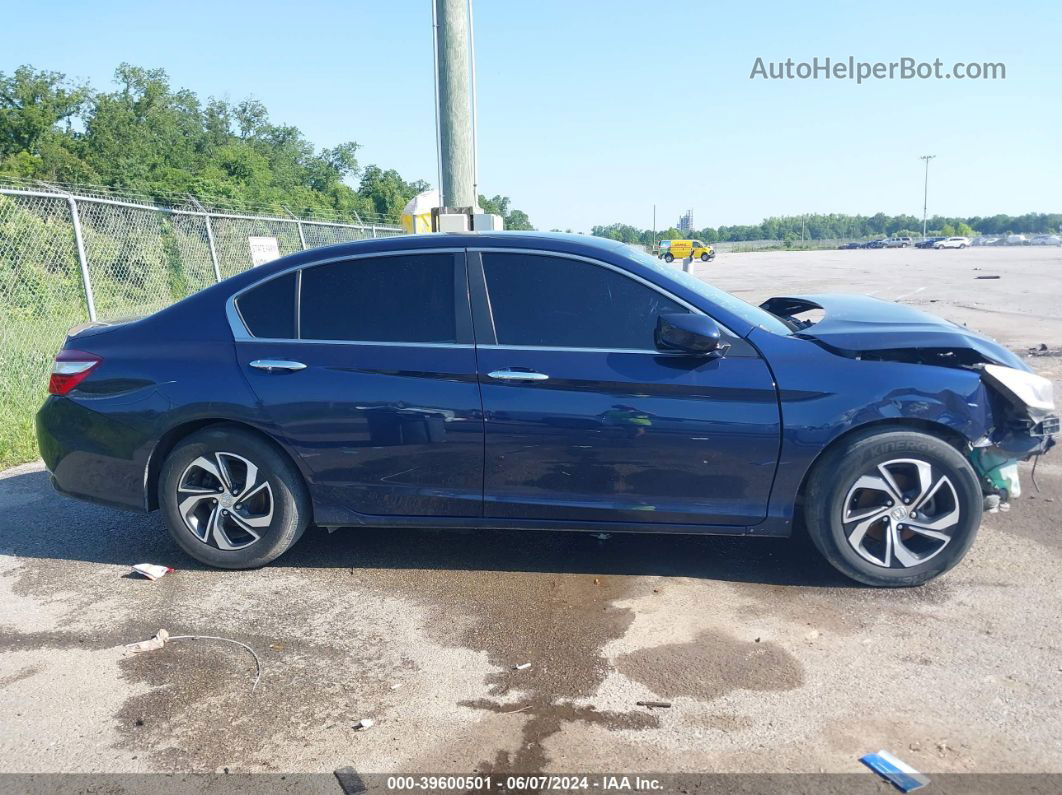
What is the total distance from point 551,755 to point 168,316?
123 inches

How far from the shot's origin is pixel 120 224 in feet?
34.5

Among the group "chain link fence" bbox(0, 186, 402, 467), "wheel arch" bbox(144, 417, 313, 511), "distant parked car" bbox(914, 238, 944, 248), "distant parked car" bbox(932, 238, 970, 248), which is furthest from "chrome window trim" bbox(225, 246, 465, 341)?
"distant parked car" bbox(914, 238, 944, 248)

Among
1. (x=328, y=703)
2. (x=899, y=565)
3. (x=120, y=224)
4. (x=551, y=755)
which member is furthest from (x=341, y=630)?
(x=120, y=224)

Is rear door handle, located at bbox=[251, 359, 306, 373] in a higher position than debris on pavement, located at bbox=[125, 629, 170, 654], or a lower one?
higher

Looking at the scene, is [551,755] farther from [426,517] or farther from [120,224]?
[120,224]

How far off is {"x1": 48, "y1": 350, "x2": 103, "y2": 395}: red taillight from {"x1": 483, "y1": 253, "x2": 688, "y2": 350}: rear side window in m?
2.22

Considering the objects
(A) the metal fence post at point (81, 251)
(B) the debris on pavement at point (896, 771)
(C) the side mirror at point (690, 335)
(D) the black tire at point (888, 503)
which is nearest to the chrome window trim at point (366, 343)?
(C) the side mirror at point (690, 335)

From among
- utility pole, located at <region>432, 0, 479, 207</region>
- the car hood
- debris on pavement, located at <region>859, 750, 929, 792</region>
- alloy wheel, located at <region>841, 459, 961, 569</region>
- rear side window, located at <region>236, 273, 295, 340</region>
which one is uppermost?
utility pole, located at <region>432, 0, 479, 207</region>

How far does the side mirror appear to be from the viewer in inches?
157

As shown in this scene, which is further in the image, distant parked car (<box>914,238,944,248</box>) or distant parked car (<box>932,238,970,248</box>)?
distant parked car (<box>914,238,944,248</box>)

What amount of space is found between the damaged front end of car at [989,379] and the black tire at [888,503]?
0.75ft

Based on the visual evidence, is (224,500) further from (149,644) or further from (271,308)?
(271,308)

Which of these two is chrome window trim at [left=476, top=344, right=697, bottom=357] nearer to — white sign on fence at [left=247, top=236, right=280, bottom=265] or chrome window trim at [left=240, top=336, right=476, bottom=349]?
chrome window trim at [left=240, top=336, right=476, bottom=349]

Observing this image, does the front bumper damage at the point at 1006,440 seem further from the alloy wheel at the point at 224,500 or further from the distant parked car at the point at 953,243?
the distant parked car at the point at 953,243
